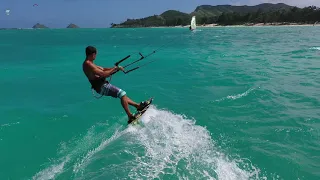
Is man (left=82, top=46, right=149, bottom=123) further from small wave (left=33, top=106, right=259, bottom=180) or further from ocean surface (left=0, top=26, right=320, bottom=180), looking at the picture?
ocean surface (left=0, top=26, right=320, bottom=180)

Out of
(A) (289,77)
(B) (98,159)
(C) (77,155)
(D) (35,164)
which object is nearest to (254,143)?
(B) (98,159)

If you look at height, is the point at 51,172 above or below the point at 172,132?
below

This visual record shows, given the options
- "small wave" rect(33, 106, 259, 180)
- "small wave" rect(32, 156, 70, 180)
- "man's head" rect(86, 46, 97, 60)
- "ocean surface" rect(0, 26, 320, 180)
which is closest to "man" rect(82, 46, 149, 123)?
"man's head" rect(86, 46, 97, 60)

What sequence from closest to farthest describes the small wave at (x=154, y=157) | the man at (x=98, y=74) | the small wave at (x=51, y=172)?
the small wave at (x=154, y=157) < the small wave at (x=51, y=172) < the man at (x=98, y=74)

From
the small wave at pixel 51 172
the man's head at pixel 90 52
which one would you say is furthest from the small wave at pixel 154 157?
the man's head at pixel 90 52

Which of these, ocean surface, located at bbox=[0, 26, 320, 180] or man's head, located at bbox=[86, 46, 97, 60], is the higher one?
man's head, located at bbox=[86, 46, 97, 60]

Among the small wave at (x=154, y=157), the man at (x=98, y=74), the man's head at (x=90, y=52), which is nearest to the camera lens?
the small wave at (x=154, y=157)

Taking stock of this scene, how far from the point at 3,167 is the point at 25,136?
2.44 metres

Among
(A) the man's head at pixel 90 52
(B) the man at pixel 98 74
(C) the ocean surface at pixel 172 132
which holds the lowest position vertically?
(C) the ocean surface at pixel 172 132

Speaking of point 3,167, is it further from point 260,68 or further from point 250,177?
point 260,68

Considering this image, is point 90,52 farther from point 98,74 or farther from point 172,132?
point 172,132

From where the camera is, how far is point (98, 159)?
900 cm

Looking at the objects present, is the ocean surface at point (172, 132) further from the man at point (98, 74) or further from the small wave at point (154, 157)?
the man at point (98, 74)

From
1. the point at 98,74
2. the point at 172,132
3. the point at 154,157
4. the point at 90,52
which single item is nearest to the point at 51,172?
the point at 154,157
